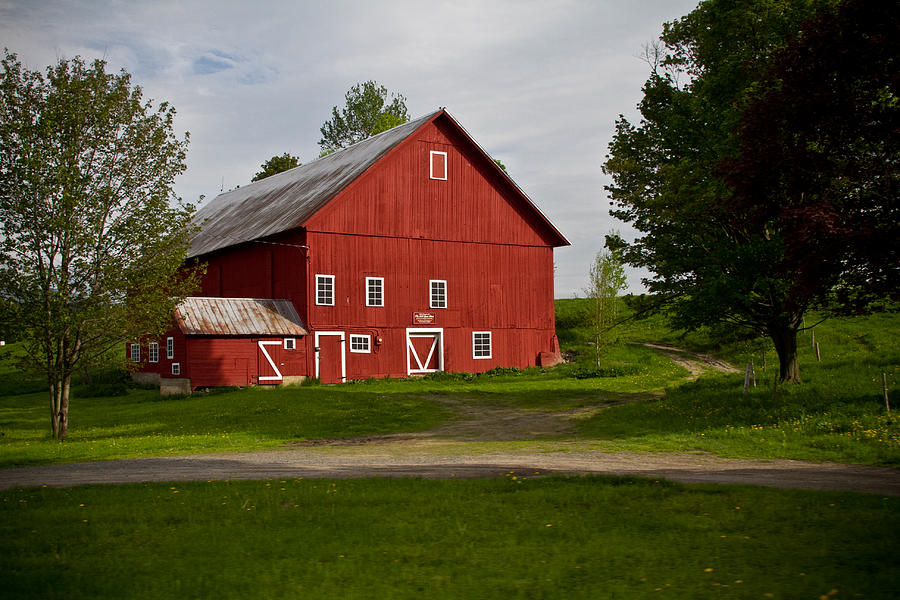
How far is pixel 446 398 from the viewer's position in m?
27.6

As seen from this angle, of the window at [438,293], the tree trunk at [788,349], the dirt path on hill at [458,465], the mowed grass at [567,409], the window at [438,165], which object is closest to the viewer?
the dirt path on hill at [458,465]

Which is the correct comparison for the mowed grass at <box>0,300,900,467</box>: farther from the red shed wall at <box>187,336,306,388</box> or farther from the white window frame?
the red shed wall at <box>187,336,306,388</box>

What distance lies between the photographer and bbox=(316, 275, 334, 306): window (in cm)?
3294

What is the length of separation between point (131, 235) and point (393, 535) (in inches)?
575

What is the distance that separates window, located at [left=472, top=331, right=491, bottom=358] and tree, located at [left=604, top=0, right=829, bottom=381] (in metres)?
11.0

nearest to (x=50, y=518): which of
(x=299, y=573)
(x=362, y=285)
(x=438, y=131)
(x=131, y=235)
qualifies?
(x=299, y=573)

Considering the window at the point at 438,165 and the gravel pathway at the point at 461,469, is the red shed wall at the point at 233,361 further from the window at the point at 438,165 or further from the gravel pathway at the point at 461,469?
the gravel pathway at the point at 461,469

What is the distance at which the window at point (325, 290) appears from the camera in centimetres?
3294

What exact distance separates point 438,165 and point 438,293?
594cm

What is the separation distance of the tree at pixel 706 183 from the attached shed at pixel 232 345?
1400 cm

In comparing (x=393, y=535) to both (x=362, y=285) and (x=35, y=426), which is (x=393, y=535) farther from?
(x=362, y=285)

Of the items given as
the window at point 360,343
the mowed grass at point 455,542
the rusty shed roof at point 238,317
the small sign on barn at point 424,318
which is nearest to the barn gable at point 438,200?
the small sign on barn at point 424,318

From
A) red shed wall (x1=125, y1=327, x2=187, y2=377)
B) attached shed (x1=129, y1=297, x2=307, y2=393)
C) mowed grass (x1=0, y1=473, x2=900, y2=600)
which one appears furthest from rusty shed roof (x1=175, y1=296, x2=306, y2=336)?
mowed grass (x1=0, y1=473, x2=900, y2=600)

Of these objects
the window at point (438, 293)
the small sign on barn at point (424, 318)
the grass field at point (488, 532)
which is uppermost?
the window at point (438, 293)
